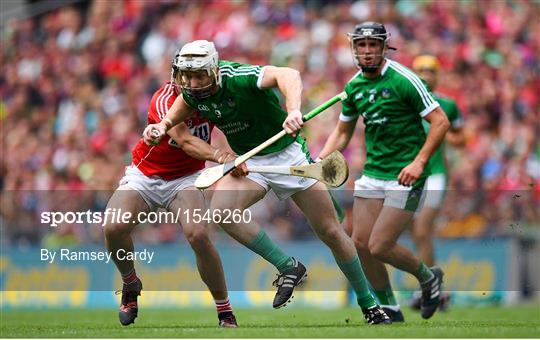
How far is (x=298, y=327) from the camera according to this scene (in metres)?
10.6

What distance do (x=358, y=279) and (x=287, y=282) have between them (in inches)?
24.5

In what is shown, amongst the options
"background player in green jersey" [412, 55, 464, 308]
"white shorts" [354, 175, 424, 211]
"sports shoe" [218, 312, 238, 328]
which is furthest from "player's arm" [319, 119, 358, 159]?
"background player in green jersey" [412, 55, 464, 308]

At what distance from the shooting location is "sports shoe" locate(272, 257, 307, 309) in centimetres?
1018

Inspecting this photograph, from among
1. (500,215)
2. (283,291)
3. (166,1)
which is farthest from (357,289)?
(166,1)

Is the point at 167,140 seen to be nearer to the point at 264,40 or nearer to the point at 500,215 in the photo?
the point at 500,215

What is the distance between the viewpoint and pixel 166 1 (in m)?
21.9

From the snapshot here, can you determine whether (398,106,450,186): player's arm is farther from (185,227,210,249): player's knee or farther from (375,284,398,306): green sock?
(185,227,210,249): player's knee

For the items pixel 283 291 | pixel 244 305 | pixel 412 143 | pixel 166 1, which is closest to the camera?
pixel 283 291

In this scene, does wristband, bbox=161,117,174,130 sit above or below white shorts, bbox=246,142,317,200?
above

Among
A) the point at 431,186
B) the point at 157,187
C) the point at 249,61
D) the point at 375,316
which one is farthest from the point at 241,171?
the point at 249,61

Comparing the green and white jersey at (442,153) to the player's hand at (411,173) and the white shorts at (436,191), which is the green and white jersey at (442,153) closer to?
the white shorts at (436,191)

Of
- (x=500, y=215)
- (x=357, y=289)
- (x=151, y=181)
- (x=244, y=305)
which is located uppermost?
(x=151, y=181)

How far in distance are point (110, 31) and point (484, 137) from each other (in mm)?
7364

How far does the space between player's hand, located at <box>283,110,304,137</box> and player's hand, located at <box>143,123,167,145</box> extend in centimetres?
113
